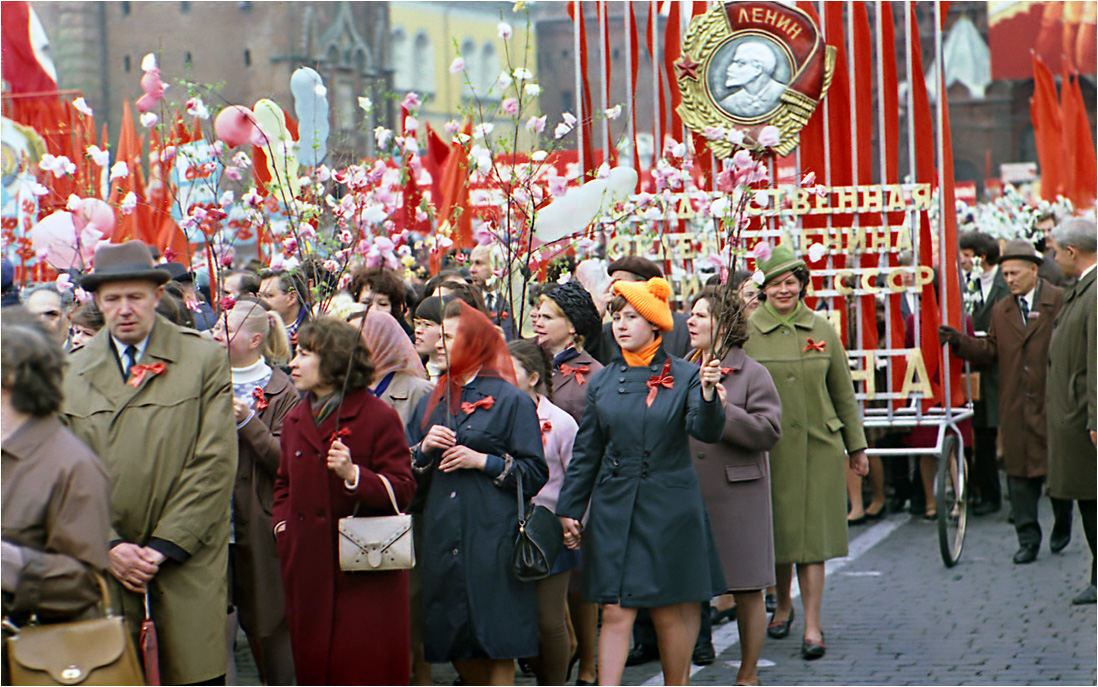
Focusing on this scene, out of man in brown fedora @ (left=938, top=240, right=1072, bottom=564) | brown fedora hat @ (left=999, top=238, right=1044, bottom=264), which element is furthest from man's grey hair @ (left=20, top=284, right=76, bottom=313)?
brown fedora hat @ (left=999, top=238, right=1044, bottom=264)

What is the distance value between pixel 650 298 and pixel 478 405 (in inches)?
32.7

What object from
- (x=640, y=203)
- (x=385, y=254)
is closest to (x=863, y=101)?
(x=640, y=203)

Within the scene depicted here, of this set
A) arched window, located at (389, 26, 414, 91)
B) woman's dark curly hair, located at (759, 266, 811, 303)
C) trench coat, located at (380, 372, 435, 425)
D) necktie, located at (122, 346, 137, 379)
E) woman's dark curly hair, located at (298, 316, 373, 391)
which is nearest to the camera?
necktie, located at (122, 346, 137, 379)

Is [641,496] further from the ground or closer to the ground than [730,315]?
closer to the ground

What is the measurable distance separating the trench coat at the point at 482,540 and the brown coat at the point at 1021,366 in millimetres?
4912

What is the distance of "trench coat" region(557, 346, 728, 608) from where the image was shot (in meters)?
5.57

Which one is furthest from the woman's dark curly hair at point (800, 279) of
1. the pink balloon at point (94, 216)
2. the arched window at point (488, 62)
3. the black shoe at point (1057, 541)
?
the arched window at point (488, 62)

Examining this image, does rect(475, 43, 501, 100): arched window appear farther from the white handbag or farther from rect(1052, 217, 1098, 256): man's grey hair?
the white handbag

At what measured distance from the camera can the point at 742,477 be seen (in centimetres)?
640

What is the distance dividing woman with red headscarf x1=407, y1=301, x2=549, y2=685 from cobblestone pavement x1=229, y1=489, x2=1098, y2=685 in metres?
1.22

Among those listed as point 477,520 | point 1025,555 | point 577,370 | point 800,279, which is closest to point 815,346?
point 800,279

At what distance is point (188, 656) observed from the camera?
15.0ft

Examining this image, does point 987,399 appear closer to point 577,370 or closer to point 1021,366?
point 1021,366

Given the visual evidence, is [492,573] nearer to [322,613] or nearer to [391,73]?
[322,613]
